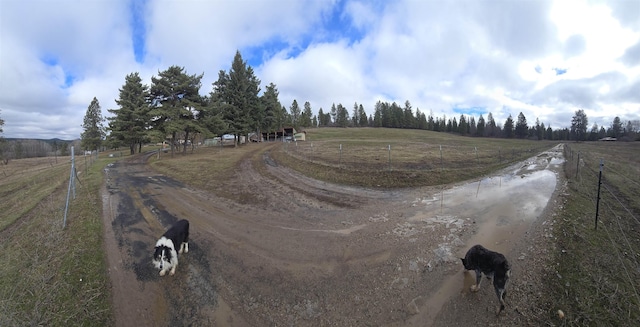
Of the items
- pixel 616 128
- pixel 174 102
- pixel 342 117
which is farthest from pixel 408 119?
pixel 174 102

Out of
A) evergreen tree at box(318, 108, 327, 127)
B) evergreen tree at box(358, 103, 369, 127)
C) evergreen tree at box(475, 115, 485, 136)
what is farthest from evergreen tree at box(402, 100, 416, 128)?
evergreen tree at box(318, 108, 327, 127)

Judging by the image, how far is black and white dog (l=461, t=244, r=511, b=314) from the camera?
407cm

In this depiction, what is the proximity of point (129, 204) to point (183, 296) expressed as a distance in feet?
25.0

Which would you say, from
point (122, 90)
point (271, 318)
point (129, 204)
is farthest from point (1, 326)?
point (122, 90)

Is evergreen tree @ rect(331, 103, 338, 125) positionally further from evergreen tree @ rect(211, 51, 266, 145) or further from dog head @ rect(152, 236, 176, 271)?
dog head @ rect(152, 236, 176, 271)

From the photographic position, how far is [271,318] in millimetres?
4152

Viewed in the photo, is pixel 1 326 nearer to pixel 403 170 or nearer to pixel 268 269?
pixel 268 269

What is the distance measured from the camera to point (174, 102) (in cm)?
2895

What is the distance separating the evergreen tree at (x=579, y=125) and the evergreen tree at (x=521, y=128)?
2102cm

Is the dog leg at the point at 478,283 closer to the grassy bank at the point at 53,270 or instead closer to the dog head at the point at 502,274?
the dog head at the point at 502,274

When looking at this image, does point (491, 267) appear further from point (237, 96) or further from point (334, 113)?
point (334, 113)

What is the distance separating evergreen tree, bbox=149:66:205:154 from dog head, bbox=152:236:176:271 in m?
25.4

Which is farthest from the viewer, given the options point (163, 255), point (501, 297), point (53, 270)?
point (53, 270)

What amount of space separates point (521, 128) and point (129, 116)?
12854 cm
